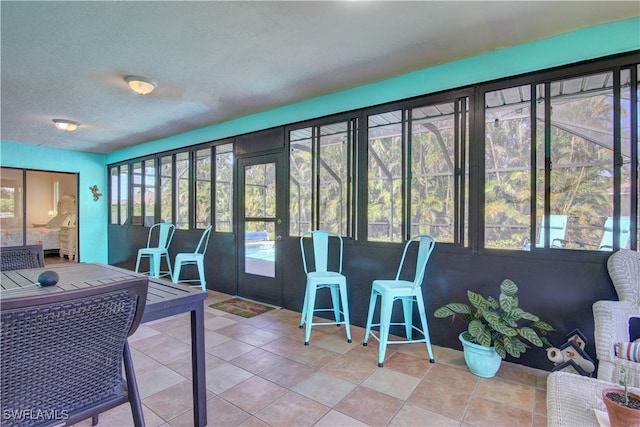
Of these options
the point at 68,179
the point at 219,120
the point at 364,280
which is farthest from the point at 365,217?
the point at 68,179

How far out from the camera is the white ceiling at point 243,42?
6.87ft

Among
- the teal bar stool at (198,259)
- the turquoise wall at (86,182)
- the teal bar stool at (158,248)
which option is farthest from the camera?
the turquoise wall at (86,182)

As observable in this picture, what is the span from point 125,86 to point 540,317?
4474mm

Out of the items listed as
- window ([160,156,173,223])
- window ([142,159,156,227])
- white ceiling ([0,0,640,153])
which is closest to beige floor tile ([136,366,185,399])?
white ceiling ([0,0,640,153])

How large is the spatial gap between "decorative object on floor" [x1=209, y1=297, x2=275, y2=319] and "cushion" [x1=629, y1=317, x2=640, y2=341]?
10.9 feet

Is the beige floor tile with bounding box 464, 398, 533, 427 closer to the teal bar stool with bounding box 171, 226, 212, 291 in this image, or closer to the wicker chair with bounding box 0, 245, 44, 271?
the wicker chair with bounding box 0, 245, 44, 271

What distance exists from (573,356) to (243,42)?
3339mm

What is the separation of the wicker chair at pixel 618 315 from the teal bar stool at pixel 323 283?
5.92 ft

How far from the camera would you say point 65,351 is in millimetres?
1055

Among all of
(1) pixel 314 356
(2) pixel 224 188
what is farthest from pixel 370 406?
(2) pixel 224 188

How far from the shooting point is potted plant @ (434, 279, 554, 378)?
7.24 feet

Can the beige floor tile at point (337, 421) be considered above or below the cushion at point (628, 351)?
below

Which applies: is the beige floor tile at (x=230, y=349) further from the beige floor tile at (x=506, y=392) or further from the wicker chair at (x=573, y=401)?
the wicker chair at (x=573, y=401)

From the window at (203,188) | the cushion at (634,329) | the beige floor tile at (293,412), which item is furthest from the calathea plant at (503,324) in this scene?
the window at (203,188)
